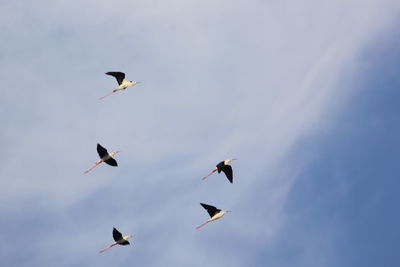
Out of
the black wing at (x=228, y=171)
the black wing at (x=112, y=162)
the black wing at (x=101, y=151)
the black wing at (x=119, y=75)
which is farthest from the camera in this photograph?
the black wing at (x=119, y=75)

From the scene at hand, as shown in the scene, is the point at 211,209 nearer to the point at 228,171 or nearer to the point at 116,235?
the point at 228,171

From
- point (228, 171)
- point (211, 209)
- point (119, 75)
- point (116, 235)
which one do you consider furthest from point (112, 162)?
point (228, 171)

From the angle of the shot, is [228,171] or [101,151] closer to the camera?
[101,151]

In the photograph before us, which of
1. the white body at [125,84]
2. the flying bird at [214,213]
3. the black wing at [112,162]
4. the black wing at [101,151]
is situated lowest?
the flying bird at [214,213]

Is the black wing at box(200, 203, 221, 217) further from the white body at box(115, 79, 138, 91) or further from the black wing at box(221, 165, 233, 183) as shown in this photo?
the white body at box(115, 79, 138, 91)

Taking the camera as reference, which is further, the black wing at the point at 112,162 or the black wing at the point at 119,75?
the black wing at the point at 119,75

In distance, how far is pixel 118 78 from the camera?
126m

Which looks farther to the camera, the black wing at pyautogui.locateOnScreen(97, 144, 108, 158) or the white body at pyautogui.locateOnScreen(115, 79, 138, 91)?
the white body at pyautogui.locateOnScreen(115, 79, 138, 91)

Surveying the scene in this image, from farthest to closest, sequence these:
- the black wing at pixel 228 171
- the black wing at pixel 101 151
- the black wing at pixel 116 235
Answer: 1. the black wing at pixel 228 171
2. the black wing at pixel 101 151
3. the black wing at pixel 116 235

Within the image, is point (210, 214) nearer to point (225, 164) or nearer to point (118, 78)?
point (225, 164)

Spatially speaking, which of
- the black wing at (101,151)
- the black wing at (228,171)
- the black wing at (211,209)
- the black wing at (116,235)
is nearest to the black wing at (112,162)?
the black wing at (101,151)

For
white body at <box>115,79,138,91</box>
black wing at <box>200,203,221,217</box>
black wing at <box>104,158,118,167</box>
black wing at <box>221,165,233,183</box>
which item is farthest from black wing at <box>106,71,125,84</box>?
black wing at <box>200,203,221,217</box>

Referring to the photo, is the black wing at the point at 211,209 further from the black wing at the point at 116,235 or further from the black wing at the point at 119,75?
the black wing at the point at 119,75

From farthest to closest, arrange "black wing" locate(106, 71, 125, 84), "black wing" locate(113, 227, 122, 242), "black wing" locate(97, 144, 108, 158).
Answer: "black wing" locate(106, 71, 125, 84) → "black wing" locate(97, 144, 108, 158) → "black wing" locate(113, 227, 122, 242)
